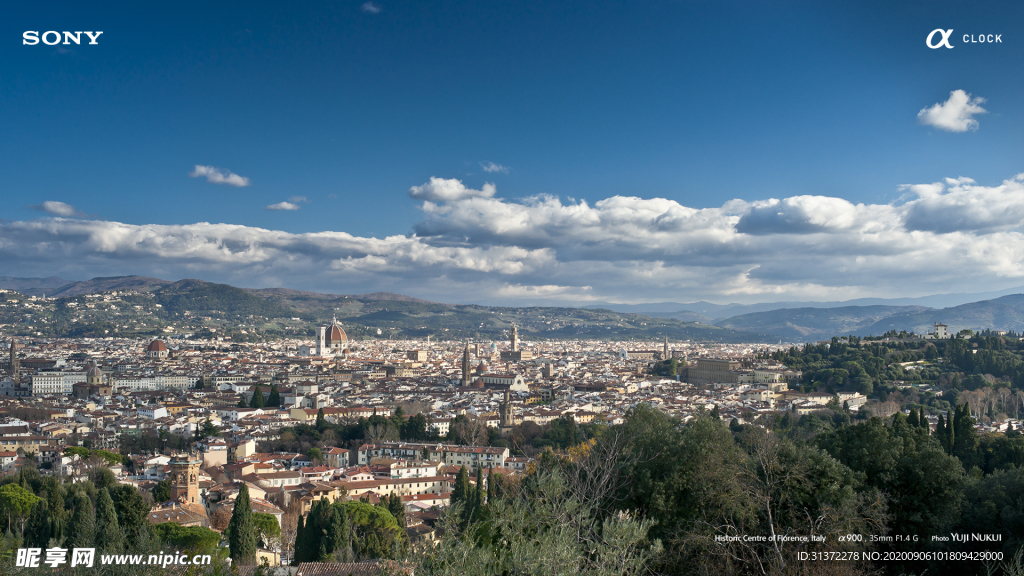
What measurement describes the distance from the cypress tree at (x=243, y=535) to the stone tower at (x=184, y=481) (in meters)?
6.08

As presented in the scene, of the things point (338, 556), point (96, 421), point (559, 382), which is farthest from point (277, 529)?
point (559, 382)

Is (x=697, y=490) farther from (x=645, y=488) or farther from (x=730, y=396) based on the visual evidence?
(x=730, y=396)

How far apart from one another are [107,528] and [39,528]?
4072 mm

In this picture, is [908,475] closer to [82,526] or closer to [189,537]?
[189,537]

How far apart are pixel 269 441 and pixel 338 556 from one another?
2161 cm

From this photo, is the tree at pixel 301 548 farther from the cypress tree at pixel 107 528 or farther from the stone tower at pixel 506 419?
the stone tower at pixel 506 419

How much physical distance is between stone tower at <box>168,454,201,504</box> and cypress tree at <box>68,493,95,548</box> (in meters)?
3.63

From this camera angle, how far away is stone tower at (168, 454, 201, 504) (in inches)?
897

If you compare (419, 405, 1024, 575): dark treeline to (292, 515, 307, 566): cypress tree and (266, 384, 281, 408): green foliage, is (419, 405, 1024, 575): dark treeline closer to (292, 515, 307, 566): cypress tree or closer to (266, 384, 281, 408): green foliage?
(292, 515, 307, 566): cypress tree

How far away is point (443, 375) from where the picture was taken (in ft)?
254

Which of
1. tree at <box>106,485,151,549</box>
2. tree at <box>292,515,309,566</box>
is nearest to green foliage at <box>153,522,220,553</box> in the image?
tree at <box>106,485,151,549</box>

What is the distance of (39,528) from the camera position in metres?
18.0

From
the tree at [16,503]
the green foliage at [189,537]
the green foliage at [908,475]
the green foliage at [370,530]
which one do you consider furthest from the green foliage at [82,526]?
the green foliage at [908,475]

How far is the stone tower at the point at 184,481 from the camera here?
22781 millimetres
